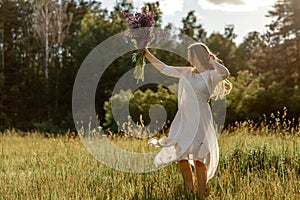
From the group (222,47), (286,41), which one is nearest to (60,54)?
(222,47)

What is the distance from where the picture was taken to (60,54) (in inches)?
911

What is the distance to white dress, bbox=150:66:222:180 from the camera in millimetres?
3932

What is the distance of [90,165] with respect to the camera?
526cm

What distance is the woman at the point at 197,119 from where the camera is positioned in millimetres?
3932

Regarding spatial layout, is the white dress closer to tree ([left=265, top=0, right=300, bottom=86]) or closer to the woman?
the woman

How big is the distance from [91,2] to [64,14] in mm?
4642

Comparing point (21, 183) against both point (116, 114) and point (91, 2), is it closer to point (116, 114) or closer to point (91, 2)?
point (116, 114)

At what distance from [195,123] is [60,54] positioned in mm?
20149

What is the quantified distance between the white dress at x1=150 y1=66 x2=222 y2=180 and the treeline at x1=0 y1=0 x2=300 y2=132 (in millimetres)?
16185

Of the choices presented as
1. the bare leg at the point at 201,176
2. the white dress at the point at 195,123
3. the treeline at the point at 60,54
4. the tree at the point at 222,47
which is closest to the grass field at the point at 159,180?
the bare leg at the point at 201,176

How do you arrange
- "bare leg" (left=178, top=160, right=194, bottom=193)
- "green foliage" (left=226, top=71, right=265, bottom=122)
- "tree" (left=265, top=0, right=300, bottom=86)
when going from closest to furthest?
"bare leg" (left=178, top=160, right=194, bottom=193) → "green foliage" (left=226, top=71, right=265, bottom=122) → "tree" (left=265, top=0, right=300, bottom=86)

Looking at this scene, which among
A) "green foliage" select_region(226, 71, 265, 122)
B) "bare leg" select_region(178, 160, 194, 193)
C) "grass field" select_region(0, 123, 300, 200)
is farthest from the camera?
"green foliage" select_region(226, 71, 265, 122)

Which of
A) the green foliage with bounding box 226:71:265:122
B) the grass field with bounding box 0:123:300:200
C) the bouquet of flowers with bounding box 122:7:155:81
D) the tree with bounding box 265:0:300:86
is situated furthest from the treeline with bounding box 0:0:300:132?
the bouquet of flowers with bounding box 122:7:155:81

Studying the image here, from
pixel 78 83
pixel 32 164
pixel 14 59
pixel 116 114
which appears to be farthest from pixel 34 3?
pixel 32 164
